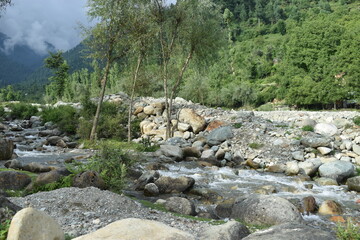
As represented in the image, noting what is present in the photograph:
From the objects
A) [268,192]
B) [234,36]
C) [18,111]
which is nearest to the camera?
[268,192]

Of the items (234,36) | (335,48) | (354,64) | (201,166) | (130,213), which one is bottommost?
(201,166)

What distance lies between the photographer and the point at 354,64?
3881cm

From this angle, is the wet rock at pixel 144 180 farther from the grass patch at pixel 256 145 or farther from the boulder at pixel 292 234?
the grass patch at pixel 256 145

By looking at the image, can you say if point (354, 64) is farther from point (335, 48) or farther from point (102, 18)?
point (102, 18)

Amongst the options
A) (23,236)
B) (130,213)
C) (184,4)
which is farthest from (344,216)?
(184,4)

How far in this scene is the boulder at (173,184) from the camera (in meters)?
10.7

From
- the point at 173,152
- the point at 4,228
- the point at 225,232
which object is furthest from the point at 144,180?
the point at 4,228

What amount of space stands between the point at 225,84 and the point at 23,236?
61.3m

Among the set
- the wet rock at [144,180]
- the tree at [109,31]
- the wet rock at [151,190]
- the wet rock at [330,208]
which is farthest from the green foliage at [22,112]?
the wet rock at [330,208]

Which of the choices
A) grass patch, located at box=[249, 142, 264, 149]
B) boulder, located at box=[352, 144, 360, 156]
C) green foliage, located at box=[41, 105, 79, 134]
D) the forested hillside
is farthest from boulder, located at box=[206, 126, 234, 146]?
green foliage, located at box=[41, 105, 79, 134]

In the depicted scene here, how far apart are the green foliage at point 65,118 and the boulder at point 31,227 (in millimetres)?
21904

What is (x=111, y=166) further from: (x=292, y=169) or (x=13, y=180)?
(x=292, y=169)

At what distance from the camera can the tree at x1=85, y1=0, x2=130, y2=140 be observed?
1928 cm

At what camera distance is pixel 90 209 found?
261 inches
